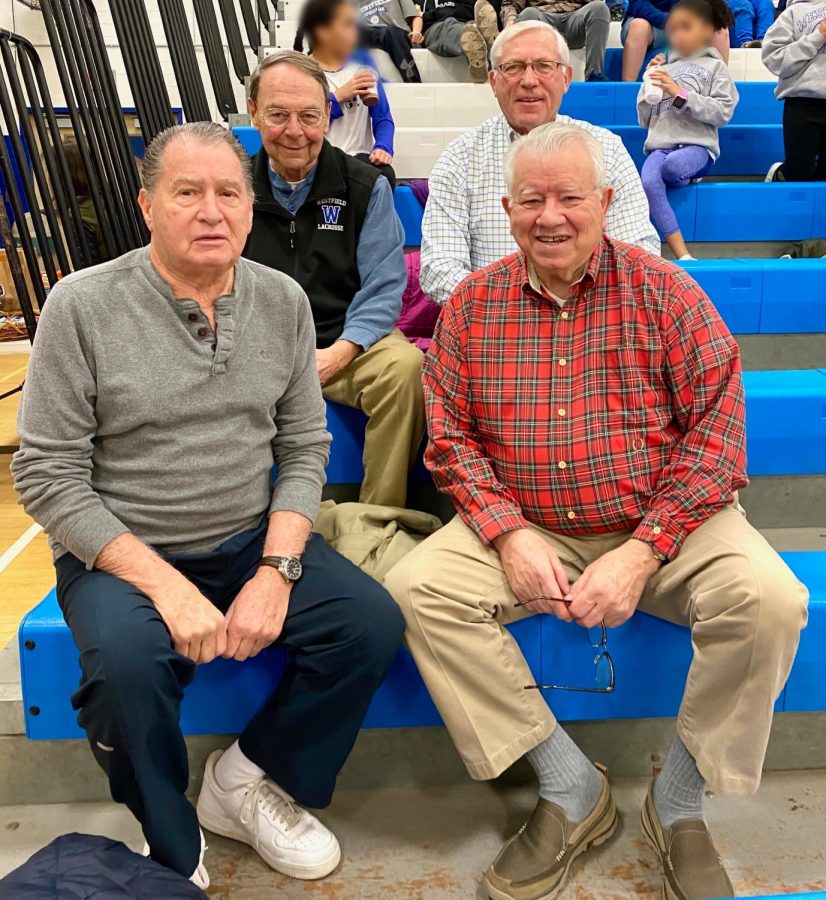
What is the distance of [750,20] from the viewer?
582 centimetres

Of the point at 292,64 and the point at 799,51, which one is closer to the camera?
the point at 292,64

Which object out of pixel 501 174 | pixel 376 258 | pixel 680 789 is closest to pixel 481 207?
pixel 501 174

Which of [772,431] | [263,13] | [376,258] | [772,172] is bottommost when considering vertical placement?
[772,431]

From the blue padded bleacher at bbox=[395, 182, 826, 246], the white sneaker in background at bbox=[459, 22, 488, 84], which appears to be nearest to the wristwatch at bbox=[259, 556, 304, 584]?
the blue padded bleacher at bbox=[395, 182, 826, 246]

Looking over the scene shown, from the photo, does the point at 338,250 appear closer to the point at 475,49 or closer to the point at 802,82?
the point at 802,82

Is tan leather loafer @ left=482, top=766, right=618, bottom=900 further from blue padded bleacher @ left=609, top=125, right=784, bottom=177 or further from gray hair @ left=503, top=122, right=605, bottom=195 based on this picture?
blue padded bleacher @ left=609, top=125, right=784, bottom=177

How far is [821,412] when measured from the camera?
198 cm

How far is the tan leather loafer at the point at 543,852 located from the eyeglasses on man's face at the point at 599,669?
0.17 meters

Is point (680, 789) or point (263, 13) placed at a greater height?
point (263, 13)

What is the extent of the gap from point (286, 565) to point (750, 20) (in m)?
5.83

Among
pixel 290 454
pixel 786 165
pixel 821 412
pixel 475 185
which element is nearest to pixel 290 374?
pixel 290 454

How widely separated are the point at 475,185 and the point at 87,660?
1471 mm

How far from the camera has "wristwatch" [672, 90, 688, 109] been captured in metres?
3.12

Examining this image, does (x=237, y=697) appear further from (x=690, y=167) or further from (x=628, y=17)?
(x=628, y=17)
